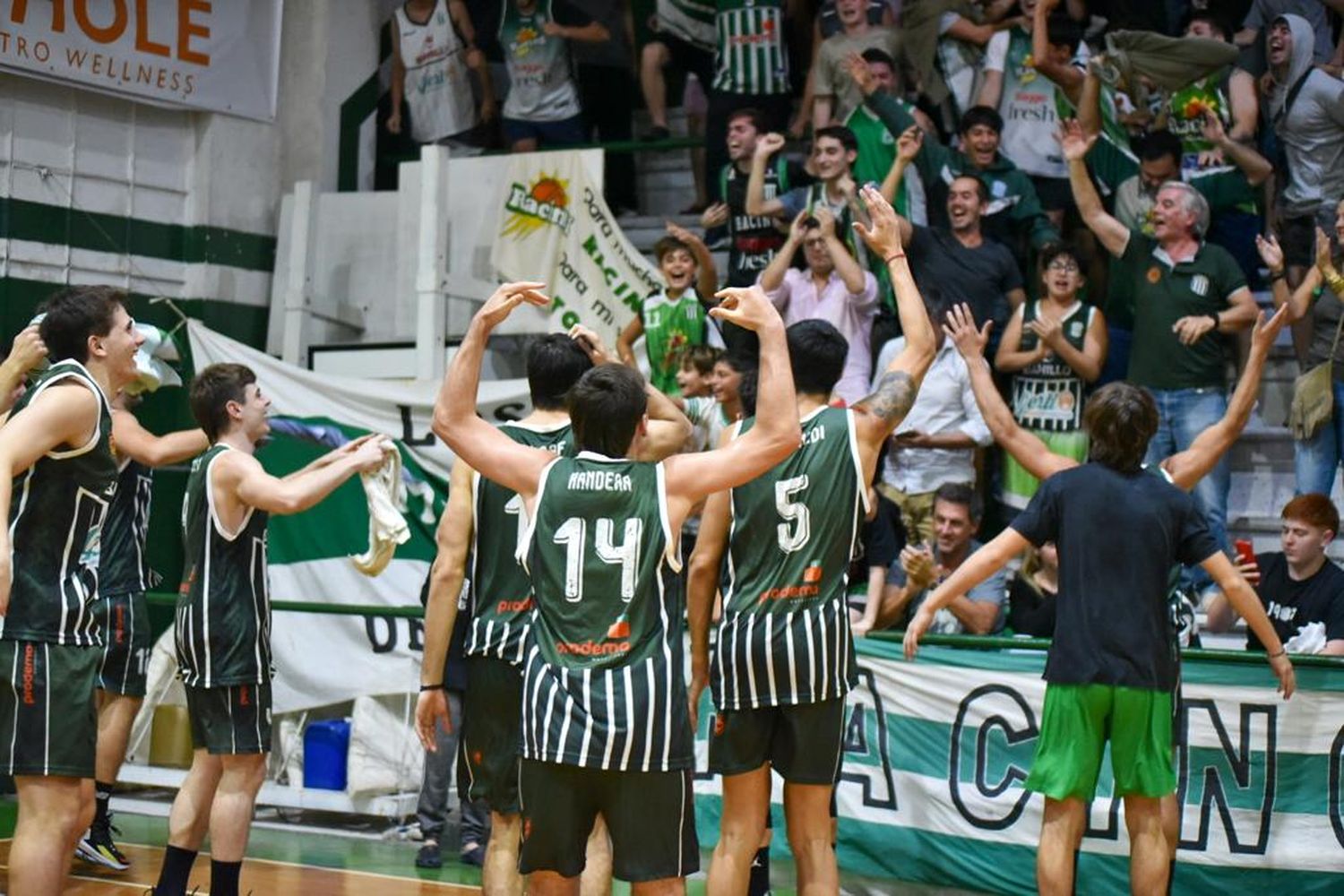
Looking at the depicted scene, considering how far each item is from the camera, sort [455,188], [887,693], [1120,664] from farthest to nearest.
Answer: [455,188]
[887,693]
[1120,664]

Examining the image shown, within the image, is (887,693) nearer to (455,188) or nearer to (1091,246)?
(1091,246)

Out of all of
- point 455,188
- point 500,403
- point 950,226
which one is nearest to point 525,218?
point 455,188

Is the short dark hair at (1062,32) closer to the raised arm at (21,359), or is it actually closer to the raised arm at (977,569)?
the raised arm at (977,569)

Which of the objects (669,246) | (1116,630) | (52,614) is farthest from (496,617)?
(669,246)

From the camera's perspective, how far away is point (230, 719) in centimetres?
723

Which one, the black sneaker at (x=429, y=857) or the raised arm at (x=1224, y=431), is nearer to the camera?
the raised arm at (x=1224, y=431)

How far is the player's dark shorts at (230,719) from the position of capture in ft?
23.6

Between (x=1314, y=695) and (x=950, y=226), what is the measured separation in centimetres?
467

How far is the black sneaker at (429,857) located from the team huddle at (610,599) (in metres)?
2.03

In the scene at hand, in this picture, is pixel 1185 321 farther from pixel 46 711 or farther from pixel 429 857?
pixel 46 711

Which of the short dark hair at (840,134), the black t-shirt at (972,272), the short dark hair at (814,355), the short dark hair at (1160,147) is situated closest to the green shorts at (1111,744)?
the short dark hair at (814,355)

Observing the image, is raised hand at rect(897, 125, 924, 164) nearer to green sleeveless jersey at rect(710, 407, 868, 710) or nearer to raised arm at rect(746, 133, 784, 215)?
raised arm at rect(746, 133, 784, 215)

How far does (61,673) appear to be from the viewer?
20.0 feet

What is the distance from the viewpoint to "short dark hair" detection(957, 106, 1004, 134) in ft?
38.5
